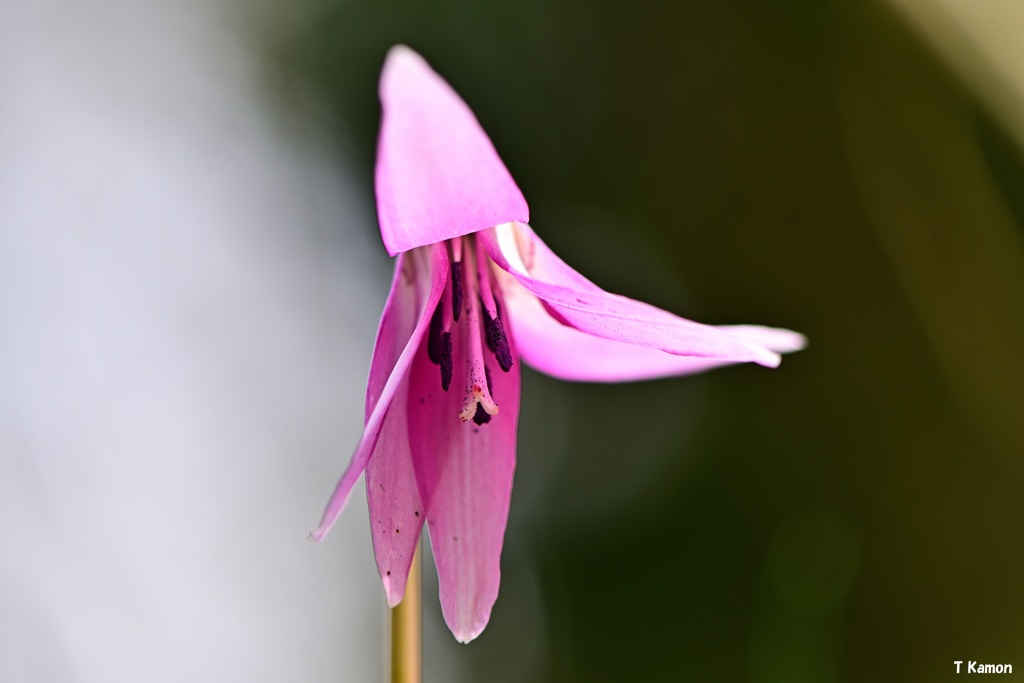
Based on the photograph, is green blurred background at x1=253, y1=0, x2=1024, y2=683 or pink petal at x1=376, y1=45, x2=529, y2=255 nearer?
pink petal at x1=376, y1=45, x2=529, y2=255

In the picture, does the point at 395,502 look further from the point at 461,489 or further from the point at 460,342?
the point at 460,342

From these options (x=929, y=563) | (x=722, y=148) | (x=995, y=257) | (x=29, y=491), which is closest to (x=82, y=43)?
(x=29, y=491)

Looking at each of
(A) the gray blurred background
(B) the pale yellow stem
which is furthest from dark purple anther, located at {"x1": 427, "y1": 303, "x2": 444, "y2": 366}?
(A) the gray blurred background

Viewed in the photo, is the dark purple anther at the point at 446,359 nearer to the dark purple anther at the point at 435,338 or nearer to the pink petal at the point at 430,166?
the dark purple anther at the point at 435,338

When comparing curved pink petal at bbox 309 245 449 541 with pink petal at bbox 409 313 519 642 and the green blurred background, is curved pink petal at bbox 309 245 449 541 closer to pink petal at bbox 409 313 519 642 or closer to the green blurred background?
pink petal at bbox 409 313 519 642

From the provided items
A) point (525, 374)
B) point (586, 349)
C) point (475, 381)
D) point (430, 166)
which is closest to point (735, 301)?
point (525, 374)

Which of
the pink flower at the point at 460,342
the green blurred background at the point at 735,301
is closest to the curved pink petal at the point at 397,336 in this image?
the pink flower at the point at 460,342
